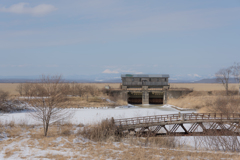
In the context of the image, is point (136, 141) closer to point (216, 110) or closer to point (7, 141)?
point (7, 141)

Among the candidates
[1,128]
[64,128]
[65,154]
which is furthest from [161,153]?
[1,128]

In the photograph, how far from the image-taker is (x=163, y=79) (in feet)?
225

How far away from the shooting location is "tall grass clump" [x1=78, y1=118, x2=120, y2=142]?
2428cm

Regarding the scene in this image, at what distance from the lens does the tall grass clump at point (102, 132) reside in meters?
24.3

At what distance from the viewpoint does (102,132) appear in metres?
24.6

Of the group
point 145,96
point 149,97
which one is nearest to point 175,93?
point 145,96

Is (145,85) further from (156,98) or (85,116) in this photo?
(85,116)

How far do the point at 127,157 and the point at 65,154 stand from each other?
508 cm

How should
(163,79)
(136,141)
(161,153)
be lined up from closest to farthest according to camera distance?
(161,153), (136,141), (163,79)

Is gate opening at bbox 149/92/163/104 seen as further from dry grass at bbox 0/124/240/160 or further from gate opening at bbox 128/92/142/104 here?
dry grass at bbox 0/124/240/160

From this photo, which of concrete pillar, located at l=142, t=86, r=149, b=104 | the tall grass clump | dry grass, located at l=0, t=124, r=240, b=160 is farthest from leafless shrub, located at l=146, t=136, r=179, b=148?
concrete pillar, located at l=142, t=86, r=149, b=104

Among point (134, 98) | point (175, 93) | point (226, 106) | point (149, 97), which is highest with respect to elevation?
point (175, 93)

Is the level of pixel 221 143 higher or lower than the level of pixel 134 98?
lower

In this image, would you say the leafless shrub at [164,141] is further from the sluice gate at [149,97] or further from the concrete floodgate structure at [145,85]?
the sluice gate at [149,97]
